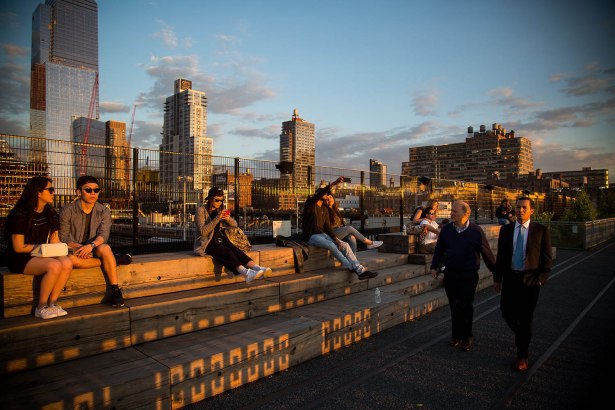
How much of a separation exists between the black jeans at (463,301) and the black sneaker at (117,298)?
13.5ft

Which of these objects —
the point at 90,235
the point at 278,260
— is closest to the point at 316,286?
the point at 278,260

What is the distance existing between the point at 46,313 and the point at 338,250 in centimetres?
439

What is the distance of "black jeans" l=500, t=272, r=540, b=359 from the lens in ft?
13.8

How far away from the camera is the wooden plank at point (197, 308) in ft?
12.7

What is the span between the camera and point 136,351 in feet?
11.7

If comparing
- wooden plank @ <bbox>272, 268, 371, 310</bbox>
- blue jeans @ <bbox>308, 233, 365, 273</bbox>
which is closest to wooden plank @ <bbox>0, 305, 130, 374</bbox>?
wooden plank @ <bbox>272, 268, 371, 310</bbox>

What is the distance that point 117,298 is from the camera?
3902 mm

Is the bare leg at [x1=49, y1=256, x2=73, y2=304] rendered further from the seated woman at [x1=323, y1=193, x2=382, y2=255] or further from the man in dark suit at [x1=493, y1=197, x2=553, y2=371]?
the man in dark suit at [x1=493, y1=197, x2=553, y2=371]

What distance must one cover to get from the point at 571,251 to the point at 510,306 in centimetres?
1511

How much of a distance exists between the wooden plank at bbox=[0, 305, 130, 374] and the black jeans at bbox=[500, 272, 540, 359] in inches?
170

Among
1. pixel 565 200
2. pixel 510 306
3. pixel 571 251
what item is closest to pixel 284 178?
pixel 510 306

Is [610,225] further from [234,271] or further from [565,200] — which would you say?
[234,271]

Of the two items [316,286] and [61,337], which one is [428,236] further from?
[61,337]

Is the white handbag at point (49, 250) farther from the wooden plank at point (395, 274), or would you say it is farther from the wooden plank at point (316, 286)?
the wooden plank at point (395, 274)
